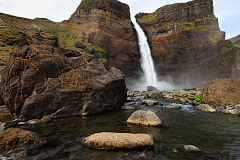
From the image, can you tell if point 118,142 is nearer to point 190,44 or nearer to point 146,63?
point 146,63

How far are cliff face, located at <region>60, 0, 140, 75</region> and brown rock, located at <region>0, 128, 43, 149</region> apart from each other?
32.6 m

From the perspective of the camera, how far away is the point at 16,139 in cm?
399

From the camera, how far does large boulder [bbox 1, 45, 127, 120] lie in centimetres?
739

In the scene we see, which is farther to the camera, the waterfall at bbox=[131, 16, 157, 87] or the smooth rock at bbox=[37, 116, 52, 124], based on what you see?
the waterfall at bbox=[131, 16, 157, 87]

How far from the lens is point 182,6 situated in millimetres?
45219

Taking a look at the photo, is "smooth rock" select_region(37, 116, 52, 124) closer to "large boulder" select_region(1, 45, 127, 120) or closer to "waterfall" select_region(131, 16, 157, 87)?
"large boulder" select_region(1, 45, 127, 120)

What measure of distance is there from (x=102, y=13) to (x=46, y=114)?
38.9 metres

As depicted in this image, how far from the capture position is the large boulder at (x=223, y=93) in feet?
30.4

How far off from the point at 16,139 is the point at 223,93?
12862mm

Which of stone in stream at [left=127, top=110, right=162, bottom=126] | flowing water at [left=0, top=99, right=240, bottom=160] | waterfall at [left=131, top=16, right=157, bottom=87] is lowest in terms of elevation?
flowing water at [left=0, top=99, right=240, bottom=160]

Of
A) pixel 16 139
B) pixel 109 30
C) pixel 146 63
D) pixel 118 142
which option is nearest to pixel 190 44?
pixel 146 63

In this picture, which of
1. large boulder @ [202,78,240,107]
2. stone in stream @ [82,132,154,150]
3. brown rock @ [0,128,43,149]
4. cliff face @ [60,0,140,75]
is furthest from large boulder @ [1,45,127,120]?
cliff face @ [60,0,140,75]

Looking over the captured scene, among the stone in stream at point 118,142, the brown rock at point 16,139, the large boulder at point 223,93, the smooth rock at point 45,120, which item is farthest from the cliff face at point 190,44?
the brown rock at point 16,139

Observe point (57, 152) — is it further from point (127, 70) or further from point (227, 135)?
point (127, 70)
